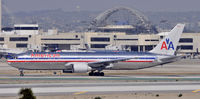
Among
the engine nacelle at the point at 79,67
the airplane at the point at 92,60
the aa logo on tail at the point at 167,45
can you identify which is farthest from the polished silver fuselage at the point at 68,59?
the aa logo on tail at the point at 167,45

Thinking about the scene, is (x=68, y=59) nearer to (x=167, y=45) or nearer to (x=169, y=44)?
(x=167, y=45)

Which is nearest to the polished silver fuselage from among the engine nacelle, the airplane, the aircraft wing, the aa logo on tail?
the airplane

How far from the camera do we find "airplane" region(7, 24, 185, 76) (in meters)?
80.4

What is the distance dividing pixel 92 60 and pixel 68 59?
3871mm

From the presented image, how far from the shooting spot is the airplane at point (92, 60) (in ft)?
264

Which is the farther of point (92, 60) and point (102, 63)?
point (92, 60)

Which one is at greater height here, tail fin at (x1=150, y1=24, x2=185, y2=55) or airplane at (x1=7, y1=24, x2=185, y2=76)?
tail fin at (x1=150, y1=24, x2=185, y2=55)

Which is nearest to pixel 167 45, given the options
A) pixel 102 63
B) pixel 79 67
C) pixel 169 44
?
pixel 169 44

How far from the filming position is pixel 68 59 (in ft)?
267

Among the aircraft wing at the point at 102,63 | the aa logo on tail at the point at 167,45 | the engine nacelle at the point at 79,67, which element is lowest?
the engine nacelle at the point at 79,67

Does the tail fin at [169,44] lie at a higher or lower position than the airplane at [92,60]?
higher

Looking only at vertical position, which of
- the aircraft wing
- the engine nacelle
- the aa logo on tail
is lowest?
the engine nacelle

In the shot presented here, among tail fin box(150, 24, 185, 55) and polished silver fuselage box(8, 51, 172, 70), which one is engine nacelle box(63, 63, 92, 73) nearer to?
polished silver fuselage box(8, 51, 172, 70)

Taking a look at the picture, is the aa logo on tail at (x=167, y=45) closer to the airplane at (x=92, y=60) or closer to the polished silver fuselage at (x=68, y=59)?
the airplane at (x=92, y=60)
